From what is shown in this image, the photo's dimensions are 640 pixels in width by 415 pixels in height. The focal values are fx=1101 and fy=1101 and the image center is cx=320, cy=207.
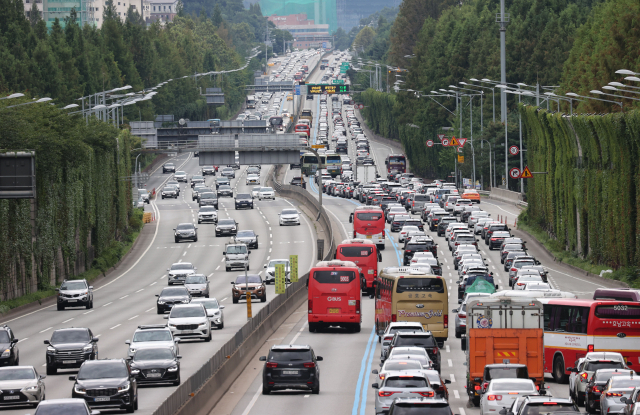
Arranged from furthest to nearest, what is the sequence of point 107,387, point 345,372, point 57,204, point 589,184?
1. point 589,184
2. point 57,204
3. point 345,372
4. point 107,387

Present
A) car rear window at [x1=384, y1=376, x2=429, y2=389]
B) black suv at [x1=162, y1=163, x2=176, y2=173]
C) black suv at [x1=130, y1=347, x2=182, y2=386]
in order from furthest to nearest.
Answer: black suv at [x1=162, y1=163, x2=176, y2=173] → black suv at [x1=130, y1=347, x2=182, y2=386] → car rear window at [x1=384, y1=376, x2=429, y2=389]

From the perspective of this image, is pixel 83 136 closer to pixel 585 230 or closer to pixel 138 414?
pixel 585 230

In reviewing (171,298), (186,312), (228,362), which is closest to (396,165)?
(171,298)

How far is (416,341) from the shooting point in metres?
32.7

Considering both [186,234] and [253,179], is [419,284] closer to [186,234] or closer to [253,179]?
[186,234]

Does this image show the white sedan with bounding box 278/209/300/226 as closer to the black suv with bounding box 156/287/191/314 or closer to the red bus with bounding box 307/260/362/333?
the black suv with bounding box 156/287/191/314

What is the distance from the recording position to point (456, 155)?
129 m

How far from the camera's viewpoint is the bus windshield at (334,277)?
44.5 metres

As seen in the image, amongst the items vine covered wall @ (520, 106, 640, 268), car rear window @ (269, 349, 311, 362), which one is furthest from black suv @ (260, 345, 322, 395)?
vine covered wall @ (520, 106, 640, 268)

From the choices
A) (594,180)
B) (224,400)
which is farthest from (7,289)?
(594,180)

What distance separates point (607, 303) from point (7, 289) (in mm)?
37265

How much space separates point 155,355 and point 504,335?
9.88 meters

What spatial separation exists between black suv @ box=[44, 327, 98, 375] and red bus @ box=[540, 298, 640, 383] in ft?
46.9

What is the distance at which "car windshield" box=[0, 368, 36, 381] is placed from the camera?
28109mm
